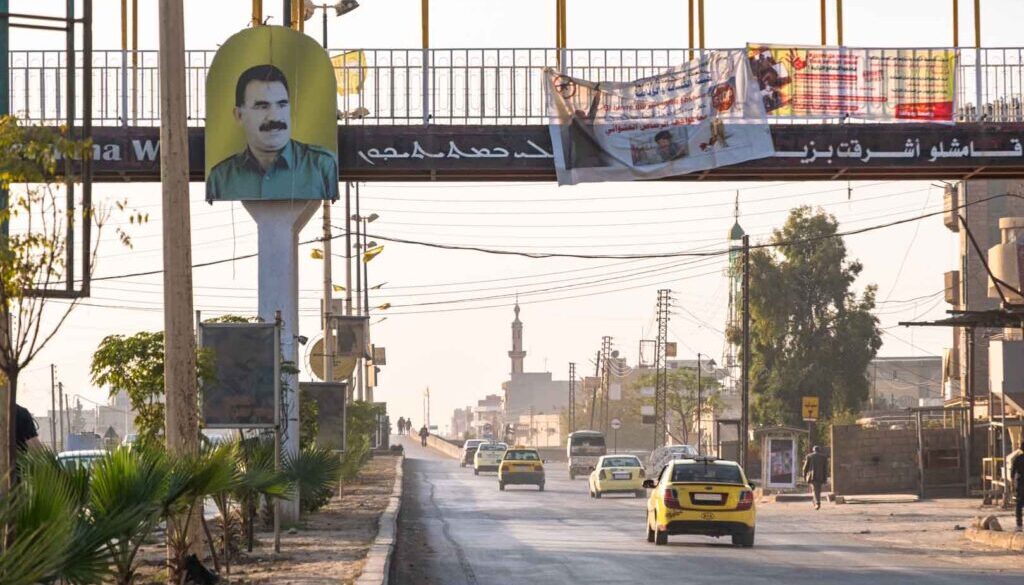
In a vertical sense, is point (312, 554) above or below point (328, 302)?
below

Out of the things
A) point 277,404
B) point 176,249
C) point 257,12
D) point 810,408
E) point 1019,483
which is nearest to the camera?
point 176,249

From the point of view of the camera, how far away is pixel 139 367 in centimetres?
2281

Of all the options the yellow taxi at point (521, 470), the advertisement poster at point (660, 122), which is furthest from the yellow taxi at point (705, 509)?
the yellow taxi at point (521, 470)

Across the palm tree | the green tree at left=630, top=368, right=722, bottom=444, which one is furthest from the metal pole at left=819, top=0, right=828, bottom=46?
the green tree at left=630, top=368, right=722, bottom=444

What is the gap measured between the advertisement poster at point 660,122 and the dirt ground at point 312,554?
7.17 m

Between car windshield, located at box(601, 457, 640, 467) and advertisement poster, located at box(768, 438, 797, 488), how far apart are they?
599cm

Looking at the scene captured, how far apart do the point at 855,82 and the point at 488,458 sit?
5640 cm

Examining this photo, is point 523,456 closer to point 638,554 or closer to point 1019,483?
point 1019,483

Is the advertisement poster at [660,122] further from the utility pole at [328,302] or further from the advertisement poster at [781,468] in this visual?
the utility pole at [328,302]

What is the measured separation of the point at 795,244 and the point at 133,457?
7667 centimetres

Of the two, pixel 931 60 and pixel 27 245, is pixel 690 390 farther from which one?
pixel 27 245

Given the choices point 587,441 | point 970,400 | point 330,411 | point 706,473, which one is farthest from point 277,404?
point 587,441

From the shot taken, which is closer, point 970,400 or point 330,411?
point 330,411

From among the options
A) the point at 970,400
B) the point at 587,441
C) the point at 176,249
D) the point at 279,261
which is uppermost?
the point at 279,261
